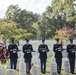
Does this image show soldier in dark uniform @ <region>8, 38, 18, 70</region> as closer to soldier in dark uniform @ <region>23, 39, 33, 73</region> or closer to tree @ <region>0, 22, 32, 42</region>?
soldier in dark uniform @ <region>23, 39, 33, 73</region>

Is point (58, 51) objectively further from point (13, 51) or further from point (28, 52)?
point (13, 51)

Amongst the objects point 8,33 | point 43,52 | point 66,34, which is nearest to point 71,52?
point 43,52

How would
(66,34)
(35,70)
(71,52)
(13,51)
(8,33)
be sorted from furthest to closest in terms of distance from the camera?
(66,34) → (8,33) → (13,51) → (71,52) → (35,70)

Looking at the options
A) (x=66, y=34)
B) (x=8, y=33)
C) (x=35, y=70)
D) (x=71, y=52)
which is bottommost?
(x=35, y=70)

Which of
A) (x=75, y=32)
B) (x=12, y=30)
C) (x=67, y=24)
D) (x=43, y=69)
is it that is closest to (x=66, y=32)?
(x=75, y=32)

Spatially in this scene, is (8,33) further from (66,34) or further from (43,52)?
(66,34)

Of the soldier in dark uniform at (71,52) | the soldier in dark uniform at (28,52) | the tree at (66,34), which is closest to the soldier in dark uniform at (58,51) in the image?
the soldier in dark uniform at (71,52)

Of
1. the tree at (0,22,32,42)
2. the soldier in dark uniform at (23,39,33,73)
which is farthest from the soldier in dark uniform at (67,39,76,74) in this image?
the tree at (0,22,32,42)

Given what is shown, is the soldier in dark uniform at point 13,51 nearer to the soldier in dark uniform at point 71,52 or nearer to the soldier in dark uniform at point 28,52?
the soldier in dark uniform at point 28,52

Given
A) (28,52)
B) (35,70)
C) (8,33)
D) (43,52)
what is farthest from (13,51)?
(8,33)

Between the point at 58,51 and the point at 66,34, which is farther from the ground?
the point at 66,34

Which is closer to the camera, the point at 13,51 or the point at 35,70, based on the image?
the point at 35,70

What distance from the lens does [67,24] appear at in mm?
51688

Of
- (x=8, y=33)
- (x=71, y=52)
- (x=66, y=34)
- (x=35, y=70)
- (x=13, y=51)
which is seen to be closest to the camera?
(x=35, y=70)
